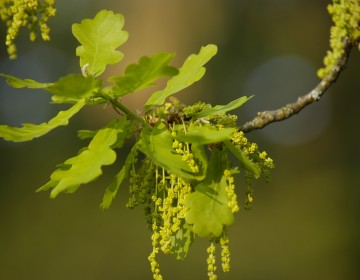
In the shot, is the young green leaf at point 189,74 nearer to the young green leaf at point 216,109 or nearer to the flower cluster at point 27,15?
the young green leaf at point 216,109

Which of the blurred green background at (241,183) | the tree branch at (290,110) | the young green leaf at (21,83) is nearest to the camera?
the young green leaf at (21,83)

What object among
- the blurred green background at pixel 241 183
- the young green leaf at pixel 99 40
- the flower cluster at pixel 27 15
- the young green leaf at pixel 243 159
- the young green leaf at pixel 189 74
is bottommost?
the young green leaf at pixel 243 159

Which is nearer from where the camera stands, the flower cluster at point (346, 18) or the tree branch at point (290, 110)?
the flower cluster at point (346, 18)

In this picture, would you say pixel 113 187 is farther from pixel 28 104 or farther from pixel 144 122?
pixel 28 104

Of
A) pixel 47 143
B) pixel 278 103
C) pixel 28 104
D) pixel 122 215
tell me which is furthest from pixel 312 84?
pixel 28 104

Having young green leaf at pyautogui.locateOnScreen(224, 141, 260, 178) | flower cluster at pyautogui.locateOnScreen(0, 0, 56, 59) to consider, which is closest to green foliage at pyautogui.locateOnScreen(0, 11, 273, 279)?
young green leaf at pyautogui.locateOnScreen(224, 141, 260, 178)

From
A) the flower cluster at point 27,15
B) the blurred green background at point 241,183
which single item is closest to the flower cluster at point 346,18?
the flower cluster at point 27,15

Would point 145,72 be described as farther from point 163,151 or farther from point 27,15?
point 27,15

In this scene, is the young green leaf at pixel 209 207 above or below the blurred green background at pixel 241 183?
below
